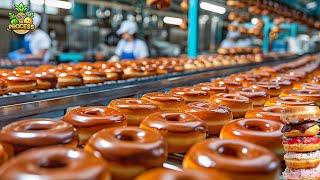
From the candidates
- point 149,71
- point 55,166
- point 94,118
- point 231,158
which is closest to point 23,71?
point 149,71

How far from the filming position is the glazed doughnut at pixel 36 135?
1242mm

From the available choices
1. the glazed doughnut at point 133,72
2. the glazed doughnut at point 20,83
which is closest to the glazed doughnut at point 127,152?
the glazed doughnut at point 20,83

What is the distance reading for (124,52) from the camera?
8.40 meters

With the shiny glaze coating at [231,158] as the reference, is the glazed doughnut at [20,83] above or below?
above

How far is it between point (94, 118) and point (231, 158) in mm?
653

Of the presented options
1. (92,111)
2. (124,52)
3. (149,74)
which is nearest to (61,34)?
(124,52)

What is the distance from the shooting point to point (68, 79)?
123 inches

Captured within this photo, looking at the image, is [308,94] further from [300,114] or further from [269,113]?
[269,113]

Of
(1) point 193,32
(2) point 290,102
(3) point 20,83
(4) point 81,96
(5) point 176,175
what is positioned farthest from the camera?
(1) point 193,32

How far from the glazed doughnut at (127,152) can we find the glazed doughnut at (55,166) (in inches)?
4.8

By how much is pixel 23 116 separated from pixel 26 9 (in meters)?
0.85

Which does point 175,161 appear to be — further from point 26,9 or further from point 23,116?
point 26,9

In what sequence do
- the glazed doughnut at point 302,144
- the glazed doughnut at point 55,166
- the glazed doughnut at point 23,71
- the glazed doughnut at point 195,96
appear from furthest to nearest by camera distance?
the glazed doughnut at point 23,71 < the glazed doughnut at point 195,96 < the glazed doughnut at point 302,144 < the glazed doughnut at point 55,166

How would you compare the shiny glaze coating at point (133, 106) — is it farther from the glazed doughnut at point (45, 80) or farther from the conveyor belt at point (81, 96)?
the glazed doughnut at point (45, 80)
